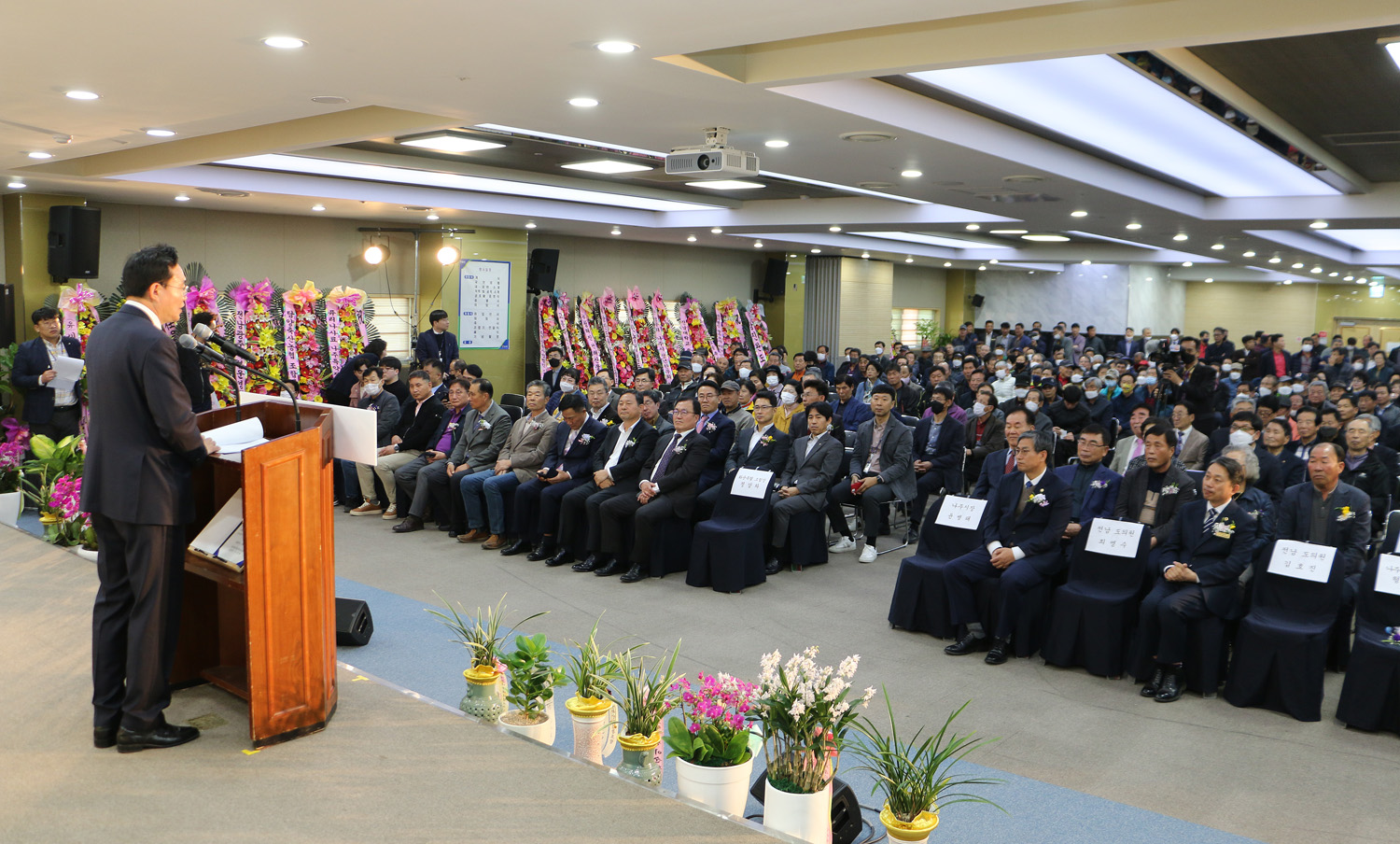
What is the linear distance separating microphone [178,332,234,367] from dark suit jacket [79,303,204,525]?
6cm

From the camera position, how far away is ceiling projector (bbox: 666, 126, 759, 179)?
630cm

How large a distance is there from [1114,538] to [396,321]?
1118 centimetres

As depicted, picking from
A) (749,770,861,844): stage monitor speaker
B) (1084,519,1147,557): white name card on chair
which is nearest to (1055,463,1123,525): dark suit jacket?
(1084,519,1147,557): white name card on chair

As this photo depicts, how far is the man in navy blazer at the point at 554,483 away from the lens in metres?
7.39

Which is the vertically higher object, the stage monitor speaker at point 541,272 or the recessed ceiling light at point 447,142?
the recessed ceiling light at point 447,142

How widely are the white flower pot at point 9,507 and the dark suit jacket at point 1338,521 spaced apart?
8327 millimetres

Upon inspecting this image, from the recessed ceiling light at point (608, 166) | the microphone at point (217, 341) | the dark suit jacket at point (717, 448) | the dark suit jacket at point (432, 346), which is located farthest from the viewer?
the dark suit jacket at point (432, 346)

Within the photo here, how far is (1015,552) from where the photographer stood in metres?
5.52

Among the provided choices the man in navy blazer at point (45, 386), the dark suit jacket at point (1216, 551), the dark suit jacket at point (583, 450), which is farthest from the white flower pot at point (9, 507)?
the dark suit jacket at point (1216, 551)

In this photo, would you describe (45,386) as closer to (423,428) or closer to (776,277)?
(423,428)

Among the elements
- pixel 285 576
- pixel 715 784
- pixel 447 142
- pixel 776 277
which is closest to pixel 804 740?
pixel 715 784

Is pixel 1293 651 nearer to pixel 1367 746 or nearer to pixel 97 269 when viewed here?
pixel 1367 746

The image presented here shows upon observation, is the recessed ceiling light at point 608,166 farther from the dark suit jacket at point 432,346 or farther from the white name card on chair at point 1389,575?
the white name card on chair at point 1389,575

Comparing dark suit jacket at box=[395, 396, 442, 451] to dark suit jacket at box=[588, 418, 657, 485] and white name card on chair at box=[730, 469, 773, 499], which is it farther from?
white name card on chair at box=[730, 469, 773, 499]
